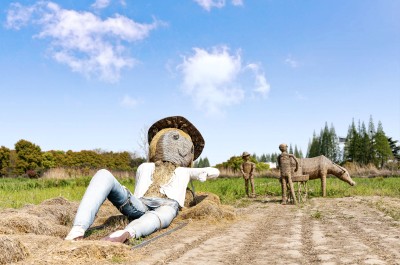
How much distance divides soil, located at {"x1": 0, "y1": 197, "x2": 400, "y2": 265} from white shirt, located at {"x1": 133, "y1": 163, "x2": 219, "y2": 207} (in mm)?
418

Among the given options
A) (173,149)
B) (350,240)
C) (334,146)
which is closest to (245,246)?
(350,240)

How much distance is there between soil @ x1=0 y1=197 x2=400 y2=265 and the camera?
3.43 m

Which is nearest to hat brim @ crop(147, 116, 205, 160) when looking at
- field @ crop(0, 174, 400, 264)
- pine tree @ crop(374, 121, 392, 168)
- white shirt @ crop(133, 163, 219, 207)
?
field @ crop(0, 174, 400, 264)

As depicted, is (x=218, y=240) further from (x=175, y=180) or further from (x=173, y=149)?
(x=173, y=149)

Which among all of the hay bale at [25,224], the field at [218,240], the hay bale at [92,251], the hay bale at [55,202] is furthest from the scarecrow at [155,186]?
the hay bale at [55,202]

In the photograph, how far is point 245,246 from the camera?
4449 mm

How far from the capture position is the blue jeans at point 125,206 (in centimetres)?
413

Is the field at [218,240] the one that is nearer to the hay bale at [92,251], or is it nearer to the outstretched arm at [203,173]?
the hay bale at [92,251]

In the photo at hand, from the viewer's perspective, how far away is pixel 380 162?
64.8 metres

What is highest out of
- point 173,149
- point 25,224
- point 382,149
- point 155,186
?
point 382,149

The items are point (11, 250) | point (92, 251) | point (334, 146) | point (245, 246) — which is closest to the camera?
point (11, 250)

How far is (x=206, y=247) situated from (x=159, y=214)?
0.94 metres

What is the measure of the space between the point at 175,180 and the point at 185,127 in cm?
207

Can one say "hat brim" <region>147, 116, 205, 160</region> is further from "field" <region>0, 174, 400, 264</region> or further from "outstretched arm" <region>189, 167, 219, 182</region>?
"outstretched arm" <region>189, 167, 219, 182</region>
